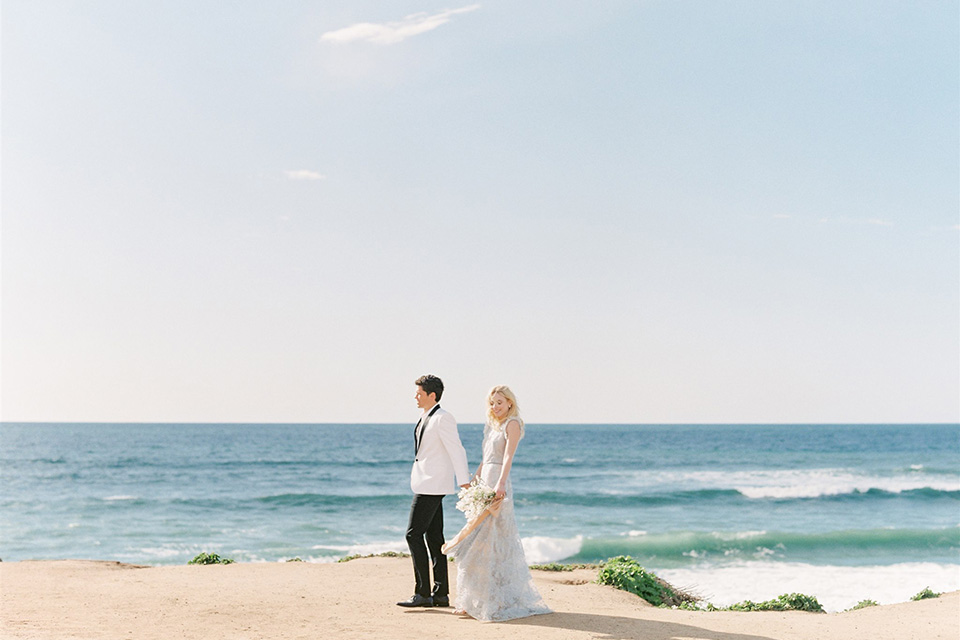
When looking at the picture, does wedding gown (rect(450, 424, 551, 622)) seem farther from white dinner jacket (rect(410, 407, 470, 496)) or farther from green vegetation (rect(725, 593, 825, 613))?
green vegetation (rect(725, 593, 825, 613))

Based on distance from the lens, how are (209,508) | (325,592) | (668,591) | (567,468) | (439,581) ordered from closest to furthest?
(439,581) < (325,592) < (668,591) < (209,508) < (567,468)

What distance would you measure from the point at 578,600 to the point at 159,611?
14.1 feet

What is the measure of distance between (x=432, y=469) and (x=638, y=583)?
414 centimetres

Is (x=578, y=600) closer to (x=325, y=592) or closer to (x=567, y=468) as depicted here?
(x=325, y=592)

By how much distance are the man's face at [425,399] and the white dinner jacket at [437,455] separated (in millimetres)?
107

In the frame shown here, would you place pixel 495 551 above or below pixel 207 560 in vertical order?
above

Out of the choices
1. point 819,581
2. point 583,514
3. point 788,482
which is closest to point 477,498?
point 819,581

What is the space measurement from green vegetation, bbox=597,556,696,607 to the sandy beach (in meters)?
0.29

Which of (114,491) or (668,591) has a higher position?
(668,591)

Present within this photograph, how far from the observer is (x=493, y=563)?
699 cm

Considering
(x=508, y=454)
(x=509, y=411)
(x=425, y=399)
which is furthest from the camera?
(x=425, y=399)

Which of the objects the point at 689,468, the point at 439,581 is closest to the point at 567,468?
the point at 689,468

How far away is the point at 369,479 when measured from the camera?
38438mm

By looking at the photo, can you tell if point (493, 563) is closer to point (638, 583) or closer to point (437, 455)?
point (437, 455)
